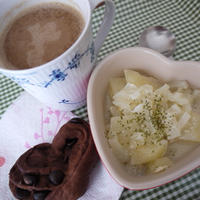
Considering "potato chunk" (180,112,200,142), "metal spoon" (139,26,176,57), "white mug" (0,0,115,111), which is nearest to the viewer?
"white mug" (0,0,115,111)

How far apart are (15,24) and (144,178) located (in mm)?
583

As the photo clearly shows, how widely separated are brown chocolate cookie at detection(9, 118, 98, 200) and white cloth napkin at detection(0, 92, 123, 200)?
47mm

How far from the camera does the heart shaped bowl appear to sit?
0.55 metres

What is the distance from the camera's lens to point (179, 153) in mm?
642

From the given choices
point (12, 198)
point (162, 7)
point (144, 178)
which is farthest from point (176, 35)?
point (12, 198)

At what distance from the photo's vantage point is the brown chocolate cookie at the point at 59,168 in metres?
0.60

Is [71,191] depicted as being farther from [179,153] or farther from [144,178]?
[179,153]

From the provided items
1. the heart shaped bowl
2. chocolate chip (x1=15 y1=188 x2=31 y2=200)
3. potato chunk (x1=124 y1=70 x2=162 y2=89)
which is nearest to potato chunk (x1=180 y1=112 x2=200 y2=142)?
the heart shaped bowl

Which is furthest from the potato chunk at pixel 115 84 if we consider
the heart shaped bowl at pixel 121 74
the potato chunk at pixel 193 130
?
the potato chunk at pixel 193 130

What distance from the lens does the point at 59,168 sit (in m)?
0.61

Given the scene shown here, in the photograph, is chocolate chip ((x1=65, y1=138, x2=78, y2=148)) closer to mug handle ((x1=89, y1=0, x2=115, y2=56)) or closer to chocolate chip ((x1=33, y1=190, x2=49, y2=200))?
chocolate chip ((x1=33, y1=190, x2=49, y2=200))

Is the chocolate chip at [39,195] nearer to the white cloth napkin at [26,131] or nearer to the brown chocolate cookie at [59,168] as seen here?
the brown chocolate cookie at [59,168]

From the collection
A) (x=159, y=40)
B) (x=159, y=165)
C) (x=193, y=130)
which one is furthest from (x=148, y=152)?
(x=159, y=40)

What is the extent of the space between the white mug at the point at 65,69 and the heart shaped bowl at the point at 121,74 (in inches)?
2.2
